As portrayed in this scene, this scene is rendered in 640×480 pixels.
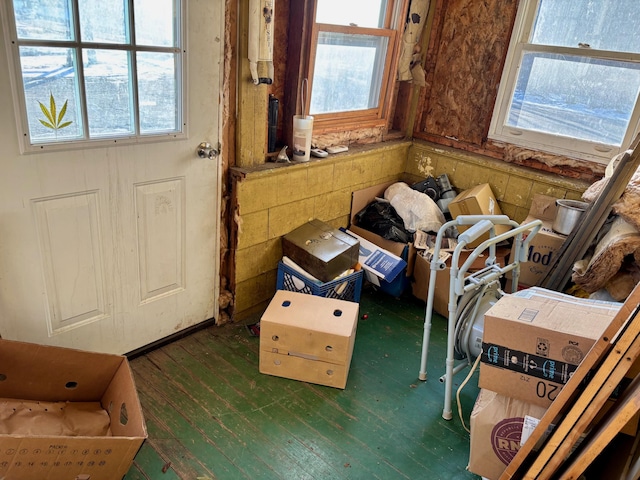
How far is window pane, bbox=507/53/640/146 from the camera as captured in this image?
2752 millimetres

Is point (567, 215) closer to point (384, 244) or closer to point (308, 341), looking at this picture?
point (384, 244)

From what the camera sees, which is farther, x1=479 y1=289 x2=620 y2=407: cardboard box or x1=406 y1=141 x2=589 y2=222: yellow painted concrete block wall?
x1=406 y1=141 x2=589 y2=222: yellow painted concrete block wall

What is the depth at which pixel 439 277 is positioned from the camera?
296cm

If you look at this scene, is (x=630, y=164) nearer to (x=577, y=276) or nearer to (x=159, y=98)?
(x=577, y=276)

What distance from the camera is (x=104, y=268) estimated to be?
2111 mm

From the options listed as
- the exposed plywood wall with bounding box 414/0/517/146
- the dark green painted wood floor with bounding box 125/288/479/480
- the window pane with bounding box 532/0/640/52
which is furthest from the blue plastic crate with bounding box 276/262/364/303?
the window pane with bounding box 532/0/640/52

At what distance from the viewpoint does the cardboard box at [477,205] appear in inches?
117

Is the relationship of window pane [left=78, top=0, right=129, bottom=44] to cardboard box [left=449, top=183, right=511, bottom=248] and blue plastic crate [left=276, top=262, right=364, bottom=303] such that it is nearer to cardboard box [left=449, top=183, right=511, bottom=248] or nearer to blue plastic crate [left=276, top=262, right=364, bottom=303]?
blue plastic crate [left=276, top=262, right=364, bottom=303]

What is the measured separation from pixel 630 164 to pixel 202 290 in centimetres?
229

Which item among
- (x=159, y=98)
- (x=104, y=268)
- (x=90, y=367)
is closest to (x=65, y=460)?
(x=90, y=367)

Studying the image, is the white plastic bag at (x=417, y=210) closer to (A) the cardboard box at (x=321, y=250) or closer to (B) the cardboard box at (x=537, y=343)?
(A) the cardboard box at (x=321, y=250)

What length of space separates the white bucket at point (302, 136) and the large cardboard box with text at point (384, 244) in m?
0.62

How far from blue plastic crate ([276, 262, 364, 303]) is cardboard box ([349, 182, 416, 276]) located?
0.39 meters

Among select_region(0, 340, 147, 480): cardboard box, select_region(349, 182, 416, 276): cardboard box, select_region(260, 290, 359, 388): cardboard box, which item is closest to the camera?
select_region(0, 340, 147, 480): cardboard box
